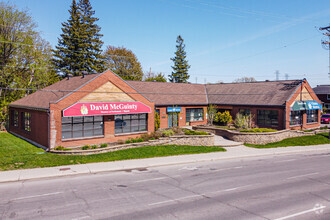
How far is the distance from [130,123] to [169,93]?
1214cm

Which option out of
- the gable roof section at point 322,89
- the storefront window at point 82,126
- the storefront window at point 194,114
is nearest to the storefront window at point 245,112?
the storefront window at point 194,114

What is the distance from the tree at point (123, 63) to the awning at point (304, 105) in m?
38.5

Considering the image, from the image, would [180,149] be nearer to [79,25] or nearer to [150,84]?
[150,84]

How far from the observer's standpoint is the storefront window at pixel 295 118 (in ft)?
112

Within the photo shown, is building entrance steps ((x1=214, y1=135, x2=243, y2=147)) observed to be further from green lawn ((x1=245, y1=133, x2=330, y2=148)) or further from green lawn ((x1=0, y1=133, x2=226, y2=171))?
green lawn ((x1=0, y1=133, x2=226, y2=171))

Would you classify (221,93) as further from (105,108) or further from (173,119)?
(105,108)

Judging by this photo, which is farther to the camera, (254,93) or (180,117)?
(254,93)

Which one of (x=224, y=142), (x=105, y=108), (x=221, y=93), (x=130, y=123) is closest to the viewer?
(x=105, y=108)

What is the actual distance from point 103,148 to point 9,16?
83.4 ft

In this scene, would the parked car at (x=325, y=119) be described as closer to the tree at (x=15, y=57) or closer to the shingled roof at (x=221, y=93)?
the shingled roof at (x=221, y=93)

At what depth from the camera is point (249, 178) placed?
14625 mm

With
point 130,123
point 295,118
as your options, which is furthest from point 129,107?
point 295,118

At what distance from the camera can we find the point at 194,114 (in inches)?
1503

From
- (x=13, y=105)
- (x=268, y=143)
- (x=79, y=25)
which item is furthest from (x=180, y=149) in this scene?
(x=79, y=25)
